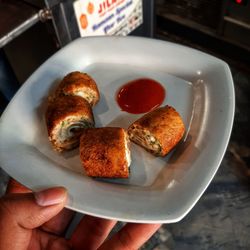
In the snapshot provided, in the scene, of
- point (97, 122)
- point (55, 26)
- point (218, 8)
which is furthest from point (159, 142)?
point (218, 8)

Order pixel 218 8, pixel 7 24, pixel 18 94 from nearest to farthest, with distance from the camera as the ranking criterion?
pixel 18 94, pixel 7 24, pixel 218 8

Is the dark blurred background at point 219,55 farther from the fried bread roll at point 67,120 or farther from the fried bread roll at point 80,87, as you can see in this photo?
the fried bread roll at point 67,120

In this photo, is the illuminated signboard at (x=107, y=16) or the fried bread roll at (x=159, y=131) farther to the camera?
the illuminated signboard at (x=107, y=16)

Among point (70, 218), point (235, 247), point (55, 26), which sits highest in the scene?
point (55, 26)

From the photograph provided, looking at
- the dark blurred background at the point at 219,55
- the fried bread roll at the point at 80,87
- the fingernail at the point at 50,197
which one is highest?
the fingernail at the point at 50,197

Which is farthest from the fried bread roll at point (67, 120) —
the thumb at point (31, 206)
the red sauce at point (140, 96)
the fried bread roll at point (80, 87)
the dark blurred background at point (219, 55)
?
the dark blurred background at point (219, 55)

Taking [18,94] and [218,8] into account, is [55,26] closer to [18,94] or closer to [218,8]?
[18,94]

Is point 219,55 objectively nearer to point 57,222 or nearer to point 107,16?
point 107,16
